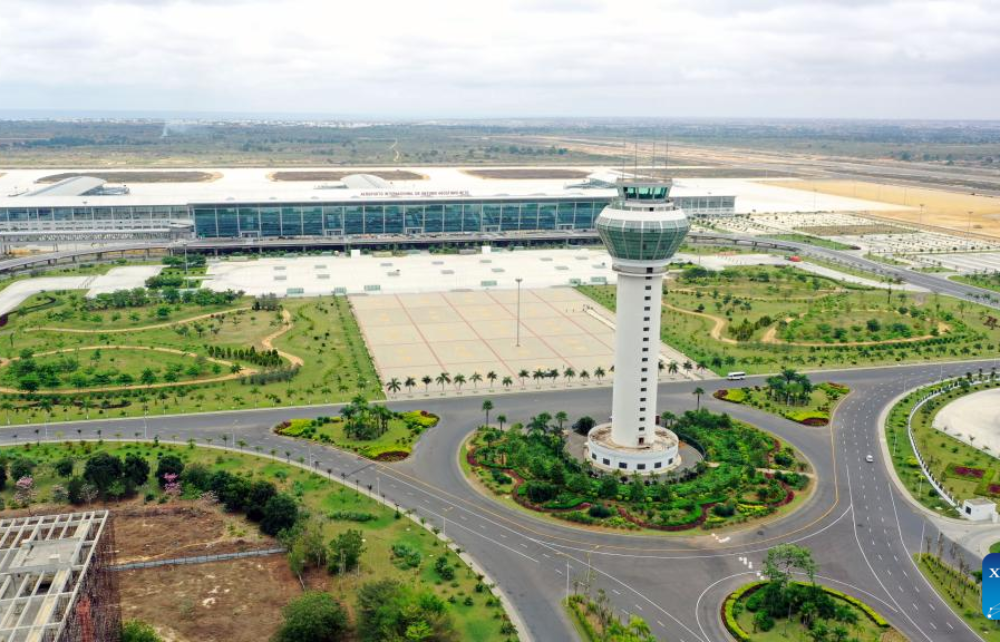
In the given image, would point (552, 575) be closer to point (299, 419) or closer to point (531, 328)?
point (299, 419)

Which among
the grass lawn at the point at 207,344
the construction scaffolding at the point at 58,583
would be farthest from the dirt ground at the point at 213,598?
the grass lawn at the point at 207,344

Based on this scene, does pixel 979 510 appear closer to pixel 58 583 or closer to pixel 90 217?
pixel 58 583

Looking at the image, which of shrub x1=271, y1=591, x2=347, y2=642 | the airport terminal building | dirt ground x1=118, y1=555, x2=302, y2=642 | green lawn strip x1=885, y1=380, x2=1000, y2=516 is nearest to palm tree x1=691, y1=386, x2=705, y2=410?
green lawn strip x1=885, y1=380, x2=1000, y2=516

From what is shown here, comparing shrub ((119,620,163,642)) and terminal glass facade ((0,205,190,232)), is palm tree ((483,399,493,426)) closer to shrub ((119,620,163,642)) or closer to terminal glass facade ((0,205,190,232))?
shrub ((119,620,163,642))

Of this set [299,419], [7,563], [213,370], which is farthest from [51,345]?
[7,563]

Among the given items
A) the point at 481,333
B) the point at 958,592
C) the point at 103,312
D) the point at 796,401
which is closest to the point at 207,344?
the point at 103,312

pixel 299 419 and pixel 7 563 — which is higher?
pixel 7 563
